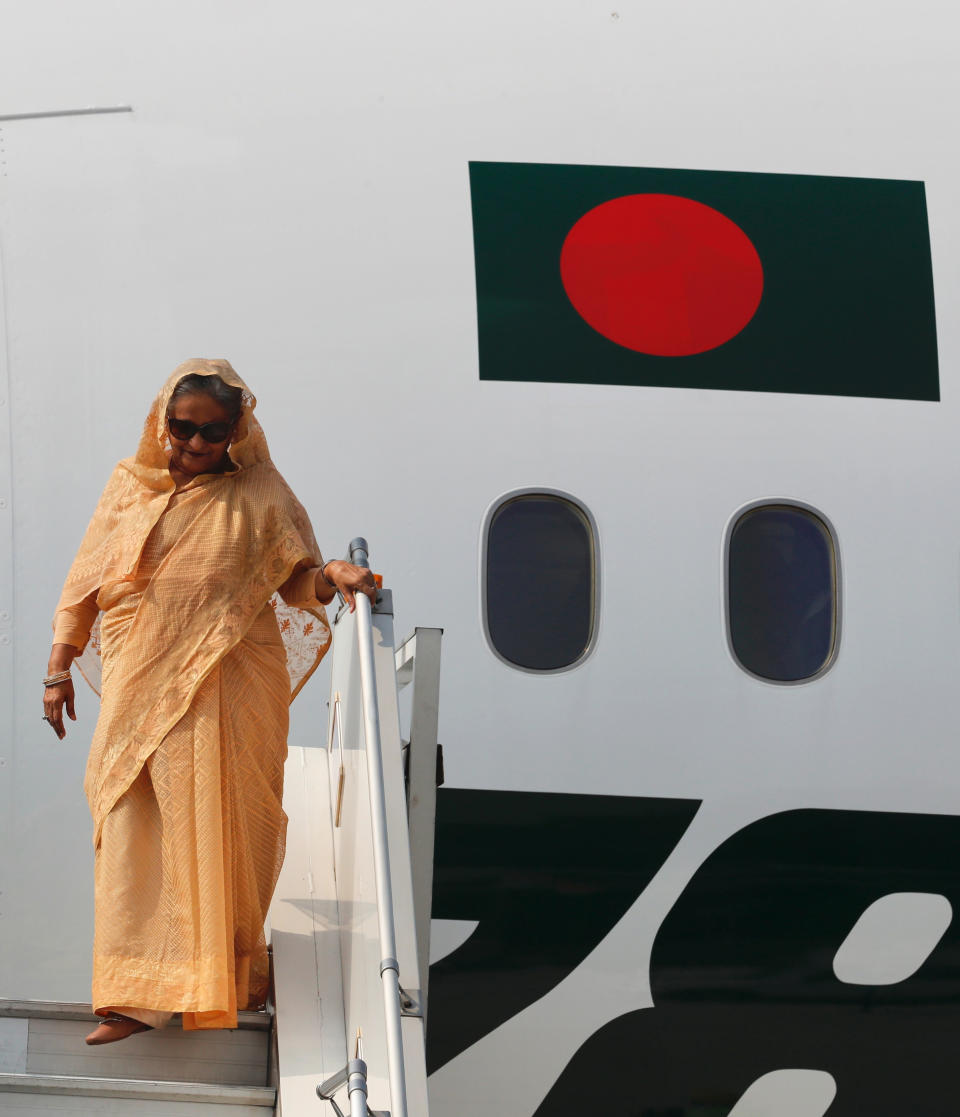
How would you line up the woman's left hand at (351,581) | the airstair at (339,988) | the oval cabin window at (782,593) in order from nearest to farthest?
1. the airstair at (339,988)
2. the woman's left hand at (351,581)
3. the oval cabin window at (782,593)

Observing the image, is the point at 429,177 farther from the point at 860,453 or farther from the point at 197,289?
the point at 860,453

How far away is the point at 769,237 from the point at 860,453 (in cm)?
70

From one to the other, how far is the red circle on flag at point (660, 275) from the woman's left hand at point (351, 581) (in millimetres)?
1343

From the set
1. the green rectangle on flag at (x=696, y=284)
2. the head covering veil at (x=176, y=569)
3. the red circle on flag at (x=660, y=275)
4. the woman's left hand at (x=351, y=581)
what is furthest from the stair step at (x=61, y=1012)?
the red circle on flag at (x=660, y=275)

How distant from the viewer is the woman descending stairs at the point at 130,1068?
257cm

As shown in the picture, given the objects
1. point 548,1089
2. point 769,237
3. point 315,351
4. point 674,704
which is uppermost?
point 769,237

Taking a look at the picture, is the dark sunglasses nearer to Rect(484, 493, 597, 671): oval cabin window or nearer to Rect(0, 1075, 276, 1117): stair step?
Rect(484, 493, 597, 671): oval cabin window

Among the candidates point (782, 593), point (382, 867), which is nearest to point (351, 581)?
point (382, 867)

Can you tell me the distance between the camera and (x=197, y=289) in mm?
3758

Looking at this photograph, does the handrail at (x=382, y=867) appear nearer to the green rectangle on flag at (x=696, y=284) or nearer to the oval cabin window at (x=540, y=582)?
the oval cabin window at (x=540, y=582)

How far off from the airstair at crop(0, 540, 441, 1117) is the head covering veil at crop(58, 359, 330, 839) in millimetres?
217

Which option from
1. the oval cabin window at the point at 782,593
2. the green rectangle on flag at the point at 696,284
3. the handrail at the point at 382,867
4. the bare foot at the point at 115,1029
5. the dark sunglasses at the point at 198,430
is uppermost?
the green rectangle on flag at the point at 696,284

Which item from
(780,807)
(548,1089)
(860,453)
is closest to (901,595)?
(860,453)

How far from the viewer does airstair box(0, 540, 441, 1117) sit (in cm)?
250
